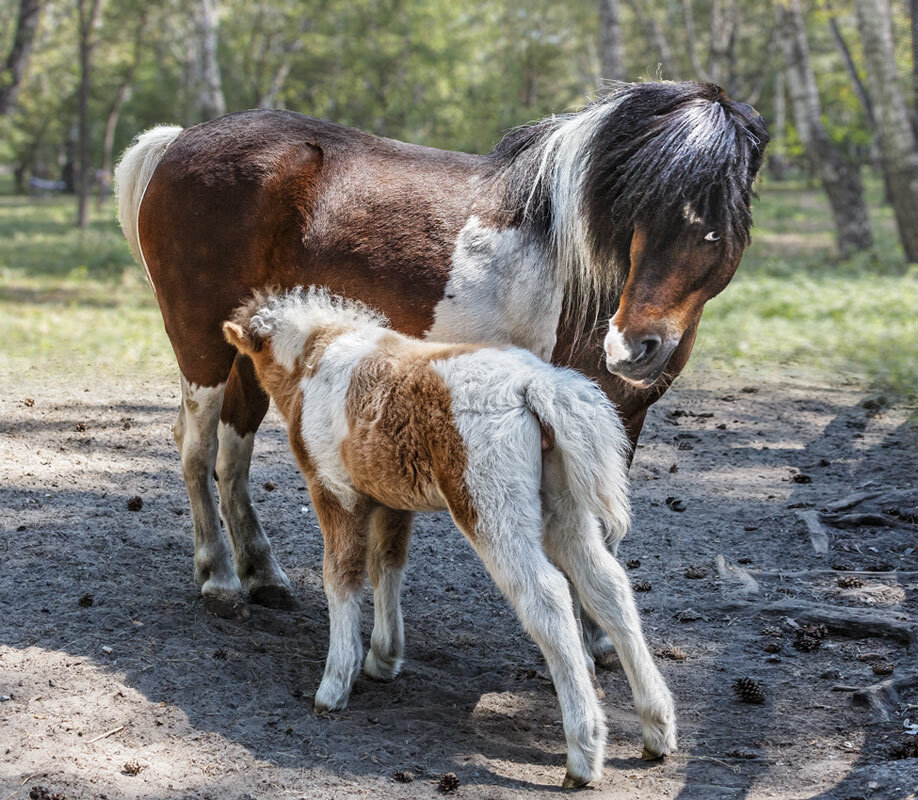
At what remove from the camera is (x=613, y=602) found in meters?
3.42

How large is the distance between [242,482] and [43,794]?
2151 mm

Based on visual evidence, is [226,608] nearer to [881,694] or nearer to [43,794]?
[43,794]

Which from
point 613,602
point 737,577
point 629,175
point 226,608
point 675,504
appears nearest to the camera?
point 613,602

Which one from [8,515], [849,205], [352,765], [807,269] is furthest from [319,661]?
[849,205]

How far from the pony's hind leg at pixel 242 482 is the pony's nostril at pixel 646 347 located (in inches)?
84.4

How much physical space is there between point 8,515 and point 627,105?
3920 millimetres

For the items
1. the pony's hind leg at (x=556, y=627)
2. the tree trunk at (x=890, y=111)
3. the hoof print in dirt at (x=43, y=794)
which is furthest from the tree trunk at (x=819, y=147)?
the hoof print in dirt at (x=43, y=794)

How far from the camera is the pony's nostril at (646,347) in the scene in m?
3.70

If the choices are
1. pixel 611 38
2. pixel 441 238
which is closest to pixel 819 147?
pixel 611 38

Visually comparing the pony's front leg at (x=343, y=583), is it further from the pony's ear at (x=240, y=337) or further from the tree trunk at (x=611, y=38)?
the tree trunk at (x=611, y=38)

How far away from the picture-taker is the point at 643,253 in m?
3.78

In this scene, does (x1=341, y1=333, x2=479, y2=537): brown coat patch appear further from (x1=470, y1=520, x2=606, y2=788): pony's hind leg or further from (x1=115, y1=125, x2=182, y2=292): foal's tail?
(x1=115, y1=125, x2=182, y2=292): foal's tail

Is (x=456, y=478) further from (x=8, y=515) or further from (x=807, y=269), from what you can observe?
(x=807, y=269)

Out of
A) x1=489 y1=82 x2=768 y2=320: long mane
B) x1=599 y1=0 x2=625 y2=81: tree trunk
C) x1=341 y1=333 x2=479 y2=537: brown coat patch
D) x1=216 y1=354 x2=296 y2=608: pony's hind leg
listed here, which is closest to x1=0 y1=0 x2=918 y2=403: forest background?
x1=599 y1=0 x2=625 y2=81: tree trunk
